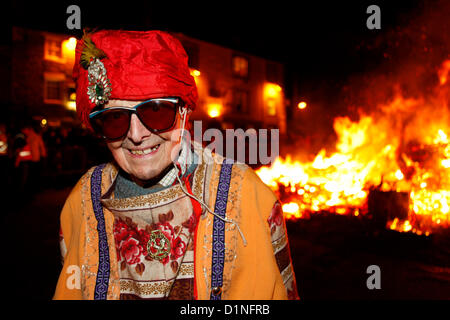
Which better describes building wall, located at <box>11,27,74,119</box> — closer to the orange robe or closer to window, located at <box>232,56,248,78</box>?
window, located at <box>232,56,248,78</box>

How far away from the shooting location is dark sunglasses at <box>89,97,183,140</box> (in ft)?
5.55

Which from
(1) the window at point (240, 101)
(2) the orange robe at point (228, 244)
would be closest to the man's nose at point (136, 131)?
(2) the orange robe at point (228, 244)

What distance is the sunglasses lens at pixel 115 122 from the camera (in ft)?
5.61

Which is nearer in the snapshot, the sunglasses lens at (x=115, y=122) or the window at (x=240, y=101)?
the sunglasses lens at (x=115, y=122)

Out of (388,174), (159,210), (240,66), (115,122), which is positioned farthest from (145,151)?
(240,66)

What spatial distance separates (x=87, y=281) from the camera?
5.77 ft

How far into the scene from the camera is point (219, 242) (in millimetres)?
1661

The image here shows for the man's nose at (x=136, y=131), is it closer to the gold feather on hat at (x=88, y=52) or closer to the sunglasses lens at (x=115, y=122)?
the sunglasses lens at (x=115, y=122)

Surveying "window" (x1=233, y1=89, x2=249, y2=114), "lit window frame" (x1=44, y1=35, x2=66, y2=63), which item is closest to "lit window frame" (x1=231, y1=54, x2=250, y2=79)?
"window" (x1=233, y1=89, x2=249, y2=114)

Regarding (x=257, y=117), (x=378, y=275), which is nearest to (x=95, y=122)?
(x=378, y=275)

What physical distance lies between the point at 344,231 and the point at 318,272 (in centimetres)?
179

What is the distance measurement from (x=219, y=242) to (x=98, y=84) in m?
1.13

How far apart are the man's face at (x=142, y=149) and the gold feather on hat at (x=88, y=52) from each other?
26 cm
